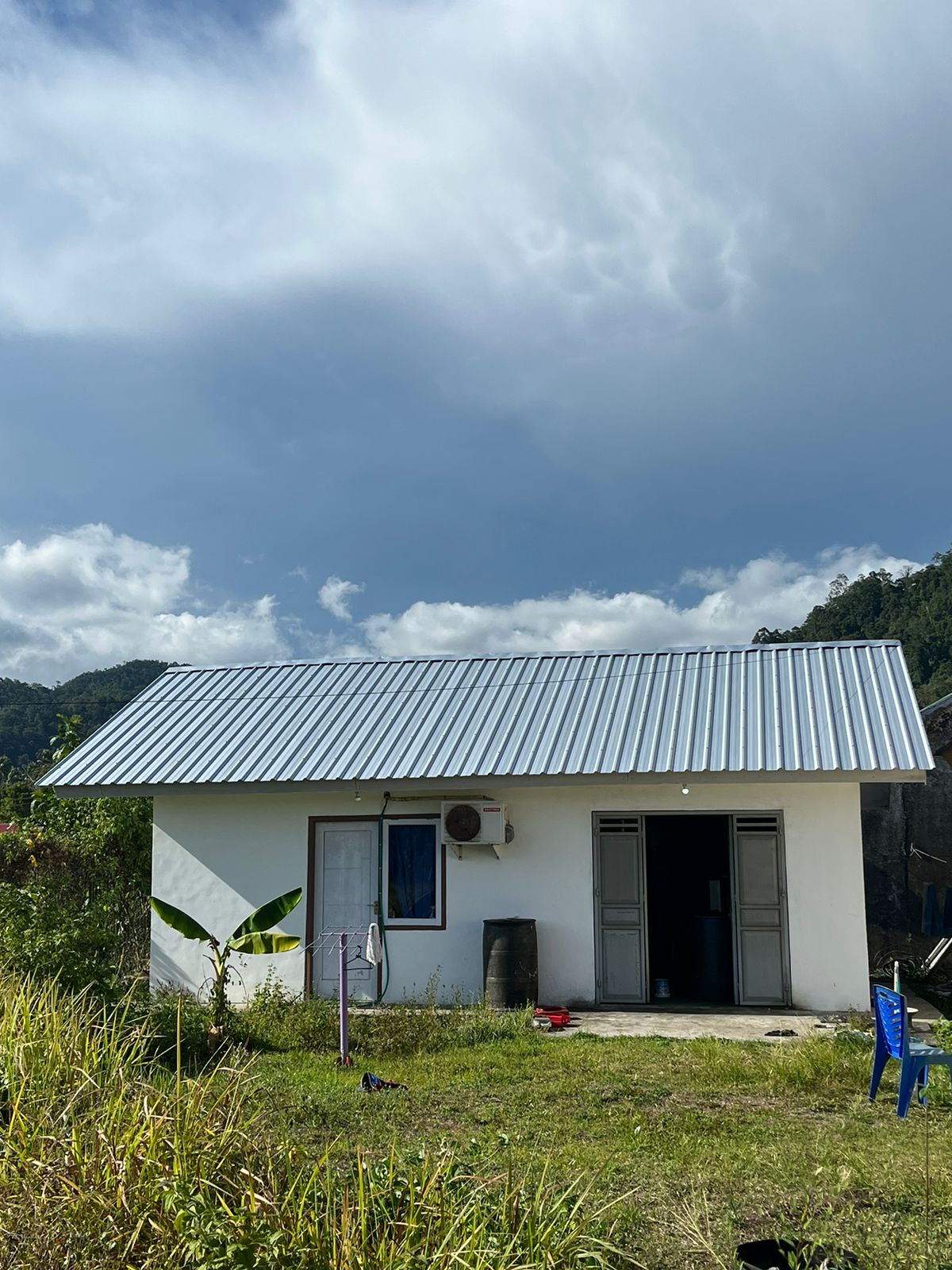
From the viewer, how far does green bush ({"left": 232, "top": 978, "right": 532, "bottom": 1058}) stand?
9547 mm

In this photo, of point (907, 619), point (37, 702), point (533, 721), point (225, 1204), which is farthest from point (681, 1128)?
point (37, 702)

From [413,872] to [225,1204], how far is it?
907 cm

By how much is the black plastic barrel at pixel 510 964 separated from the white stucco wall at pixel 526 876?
407 millimetres

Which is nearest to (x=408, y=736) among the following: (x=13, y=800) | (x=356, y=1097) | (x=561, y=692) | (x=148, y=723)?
(x=561, y=692)

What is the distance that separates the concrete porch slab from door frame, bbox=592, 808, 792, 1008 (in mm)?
351

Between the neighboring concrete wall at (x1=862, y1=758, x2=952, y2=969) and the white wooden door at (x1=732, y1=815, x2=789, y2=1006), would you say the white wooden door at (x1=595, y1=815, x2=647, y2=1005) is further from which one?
the neighboring concrete wall at (x1=862, y1=758, x2=952, y2=969)

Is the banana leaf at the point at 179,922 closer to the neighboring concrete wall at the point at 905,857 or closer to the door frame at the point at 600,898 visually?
the door frame at the point at 600,898

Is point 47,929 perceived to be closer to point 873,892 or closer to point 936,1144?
point 936,1144

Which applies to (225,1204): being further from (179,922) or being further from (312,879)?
(312,879)

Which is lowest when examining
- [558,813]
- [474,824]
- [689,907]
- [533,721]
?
[689,907]

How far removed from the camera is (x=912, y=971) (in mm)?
14516

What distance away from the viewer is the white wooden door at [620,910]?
1221 centimetres

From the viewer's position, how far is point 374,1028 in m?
10.1

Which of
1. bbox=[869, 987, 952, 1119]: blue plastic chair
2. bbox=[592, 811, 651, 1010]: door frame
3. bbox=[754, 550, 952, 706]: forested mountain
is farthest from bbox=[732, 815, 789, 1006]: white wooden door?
bbox=[754, 550, 952, 706]: forested mountain
